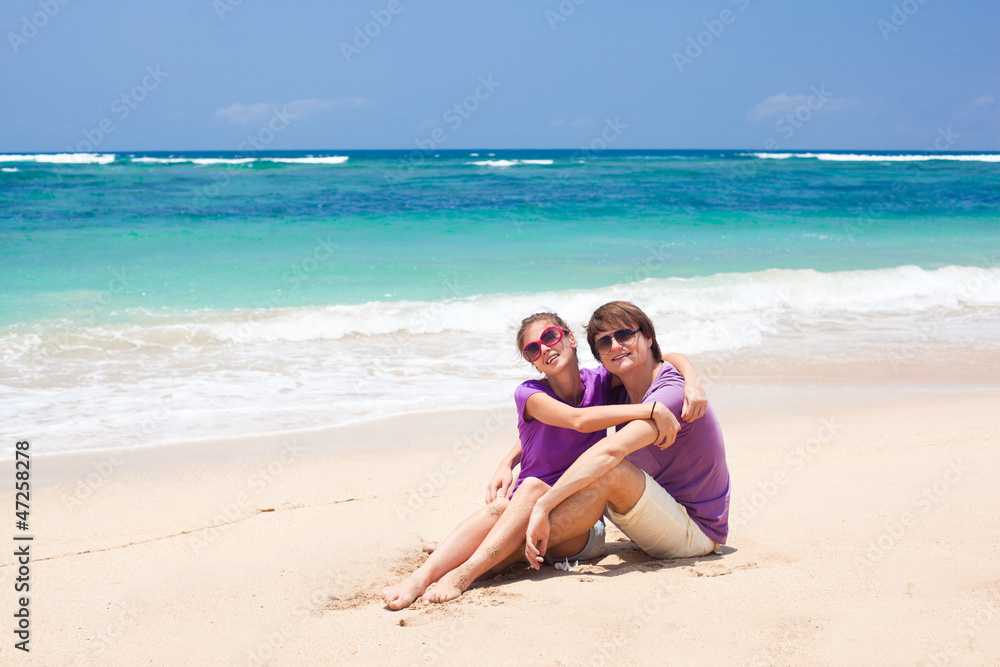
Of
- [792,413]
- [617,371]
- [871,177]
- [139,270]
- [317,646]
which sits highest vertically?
[871,177]

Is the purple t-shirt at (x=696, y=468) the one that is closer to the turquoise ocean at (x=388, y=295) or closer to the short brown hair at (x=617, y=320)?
the short brown hair at (x=617, y=320)

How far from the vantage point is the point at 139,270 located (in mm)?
12656

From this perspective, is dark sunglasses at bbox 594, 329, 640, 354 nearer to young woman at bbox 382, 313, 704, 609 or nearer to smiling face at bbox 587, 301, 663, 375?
smiling face at bbox 587, 301, 663, 375

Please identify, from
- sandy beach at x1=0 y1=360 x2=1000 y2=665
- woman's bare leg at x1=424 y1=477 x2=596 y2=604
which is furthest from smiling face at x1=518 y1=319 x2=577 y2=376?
sandy beach at x1=0 y1=360 x2=1000 y2=665

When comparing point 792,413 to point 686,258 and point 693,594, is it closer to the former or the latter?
point 693,594

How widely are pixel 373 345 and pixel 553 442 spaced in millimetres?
5401

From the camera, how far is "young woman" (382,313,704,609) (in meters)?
3.22

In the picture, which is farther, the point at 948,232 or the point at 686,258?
the point at 948,232

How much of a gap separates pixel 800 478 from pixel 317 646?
3.05 metres

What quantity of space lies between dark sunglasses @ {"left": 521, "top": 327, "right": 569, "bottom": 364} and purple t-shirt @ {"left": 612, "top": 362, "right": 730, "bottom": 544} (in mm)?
459

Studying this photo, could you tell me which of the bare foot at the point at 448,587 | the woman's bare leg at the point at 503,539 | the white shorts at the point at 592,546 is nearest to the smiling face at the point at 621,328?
the woman's bare leg at the point at 503,539

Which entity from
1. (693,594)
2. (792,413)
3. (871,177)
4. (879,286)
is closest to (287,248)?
(879,286)

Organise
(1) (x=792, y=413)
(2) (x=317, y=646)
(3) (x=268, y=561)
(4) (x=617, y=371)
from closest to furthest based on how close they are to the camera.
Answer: (2) (x=317, y=646)
(4) (x=617, y=371)
(3) (x=268, y=561)
(1) (x=792, y=413)

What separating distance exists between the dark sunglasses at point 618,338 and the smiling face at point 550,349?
13 centimetres
